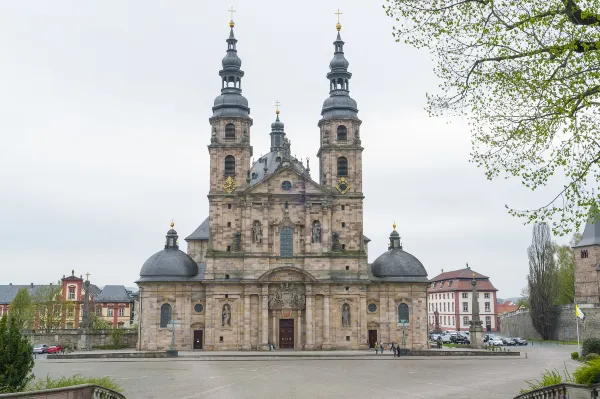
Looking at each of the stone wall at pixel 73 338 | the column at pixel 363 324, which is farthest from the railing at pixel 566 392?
the stone wall at pixel 73 338

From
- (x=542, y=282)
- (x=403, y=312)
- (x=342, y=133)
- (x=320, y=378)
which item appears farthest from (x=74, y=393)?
→ (x=542, y=282)

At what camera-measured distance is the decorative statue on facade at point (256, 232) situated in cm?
5938

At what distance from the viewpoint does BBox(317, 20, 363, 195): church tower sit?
2445 inches

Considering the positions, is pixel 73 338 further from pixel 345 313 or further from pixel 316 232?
pixel 345 313

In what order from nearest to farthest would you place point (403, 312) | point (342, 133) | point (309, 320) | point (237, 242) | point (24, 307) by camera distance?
point (309, 320) < point (237, 242) < point (403, 312) < point (342, 133) < point (24, 307)

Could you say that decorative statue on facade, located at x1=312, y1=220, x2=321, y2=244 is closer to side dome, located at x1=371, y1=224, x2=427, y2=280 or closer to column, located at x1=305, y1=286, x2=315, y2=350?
column, located at x1=305, y1=286, x2=315, y2=350

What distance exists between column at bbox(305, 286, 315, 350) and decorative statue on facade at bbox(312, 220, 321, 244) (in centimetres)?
436

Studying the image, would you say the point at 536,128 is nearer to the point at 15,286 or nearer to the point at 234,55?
the point at 234,55

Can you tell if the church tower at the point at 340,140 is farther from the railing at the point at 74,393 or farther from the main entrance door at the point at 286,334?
the railing at the point at 74,393

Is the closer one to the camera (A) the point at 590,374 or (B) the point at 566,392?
(A) the point at 590,374

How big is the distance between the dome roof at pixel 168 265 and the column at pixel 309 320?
36.3 feet

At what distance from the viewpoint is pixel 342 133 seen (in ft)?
208

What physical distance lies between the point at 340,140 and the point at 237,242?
13.9 m

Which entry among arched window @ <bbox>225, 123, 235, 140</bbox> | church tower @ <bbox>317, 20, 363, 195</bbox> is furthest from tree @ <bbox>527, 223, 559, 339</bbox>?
arched window @ <bbox>225, 123, 235, 140</bbox>
